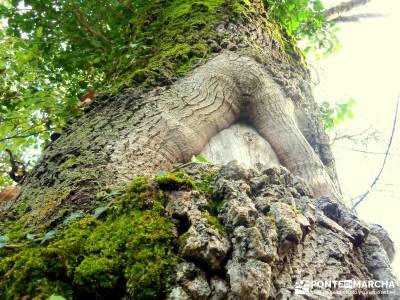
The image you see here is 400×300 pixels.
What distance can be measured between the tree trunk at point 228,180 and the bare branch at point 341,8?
365cm

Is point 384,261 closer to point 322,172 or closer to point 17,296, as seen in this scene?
point 322,172

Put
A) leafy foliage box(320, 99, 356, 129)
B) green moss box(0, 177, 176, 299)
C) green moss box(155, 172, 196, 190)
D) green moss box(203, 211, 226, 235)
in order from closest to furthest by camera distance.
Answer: green moss box(0, 177, 176, 299), green moss box(203, 211, 226, 235), green moss box(155, 172, 196, 190), leafy foliage box(320, 99, 356, 129)

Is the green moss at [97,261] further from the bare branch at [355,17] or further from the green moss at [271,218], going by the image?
the bare branch at [355,17]

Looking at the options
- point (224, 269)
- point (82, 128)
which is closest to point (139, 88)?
point (82, 128)

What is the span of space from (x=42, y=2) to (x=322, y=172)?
3507 mm

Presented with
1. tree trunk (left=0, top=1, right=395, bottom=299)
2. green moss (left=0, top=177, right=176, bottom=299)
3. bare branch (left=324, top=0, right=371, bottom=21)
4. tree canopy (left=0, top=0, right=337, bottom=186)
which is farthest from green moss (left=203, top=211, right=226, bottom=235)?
bare branch (left=324, top=0, right=371, bottom=21)

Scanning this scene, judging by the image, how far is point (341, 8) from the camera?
590cm

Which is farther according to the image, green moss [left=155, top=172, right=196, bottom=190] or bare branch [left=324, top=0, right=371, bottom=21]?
bare branch [left=324, top=0, right=371, bottom=21]

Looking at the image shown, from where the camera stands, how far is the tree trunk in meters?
1.08

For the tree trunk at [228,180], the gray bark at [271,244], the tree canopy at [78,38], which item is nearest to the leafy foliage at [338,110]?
the tree canopy at [78,38]

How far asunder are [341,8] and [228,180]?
554cm

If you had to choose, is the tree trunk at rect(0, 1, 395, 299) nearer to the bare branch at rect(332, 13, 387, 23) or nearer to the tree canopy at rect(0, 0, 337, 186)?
the tree canopy at rect(0, 0, 337, 186)

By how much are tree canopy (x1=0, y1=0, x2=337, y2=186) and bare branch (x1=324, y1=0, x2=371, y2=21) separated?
39.1 inches

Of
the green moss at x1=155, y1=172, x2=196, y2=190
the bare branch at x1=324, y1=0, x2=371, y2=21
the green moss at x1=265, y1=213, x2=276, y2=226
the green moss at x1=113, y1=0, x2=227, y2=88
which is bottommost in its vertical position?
the green moss at x1=265, y1=213, x2=276, y2=226
